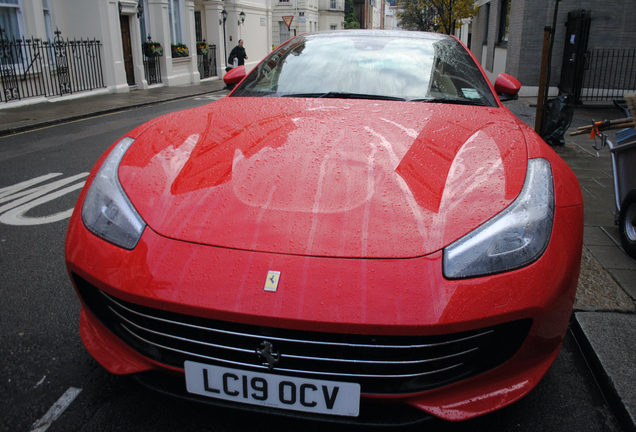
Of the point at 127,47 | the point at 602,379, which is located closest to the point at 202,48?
the point at 127,47

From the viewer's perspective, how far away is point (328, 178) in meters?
1.79

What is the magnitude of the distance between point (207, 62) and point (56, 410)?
23.9m

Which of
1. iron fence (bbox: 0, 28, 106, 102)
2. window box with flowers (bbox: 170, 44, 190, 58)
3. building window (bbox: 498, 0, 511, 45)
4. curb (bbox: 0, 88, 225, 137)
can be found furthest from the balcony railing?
curb (bbox: 0, 88, 225, 137)

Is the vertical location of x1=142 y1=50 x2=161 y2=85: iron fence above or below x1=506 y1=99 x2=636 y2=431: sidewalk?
above

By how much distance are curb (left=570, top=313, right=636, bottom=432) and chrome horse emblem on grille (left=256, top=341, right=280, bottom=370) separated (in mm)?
1294

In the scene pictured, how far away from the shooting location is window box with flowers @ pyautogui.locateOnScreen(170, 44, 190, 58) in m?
20.5

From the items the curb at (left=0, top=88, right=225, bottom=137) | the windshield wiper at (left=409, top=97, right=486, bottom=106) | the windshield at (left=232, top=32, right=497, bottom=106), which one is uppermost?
the windshield at (left=232, top=32, right=497, bottom=106)

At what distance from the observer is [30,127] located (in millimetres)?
9820

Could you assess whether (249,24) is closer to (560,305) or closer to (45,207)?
(45,207)

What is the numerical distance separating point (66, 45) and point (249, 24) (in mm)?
16118

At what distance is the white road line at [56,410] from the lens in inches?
69.6

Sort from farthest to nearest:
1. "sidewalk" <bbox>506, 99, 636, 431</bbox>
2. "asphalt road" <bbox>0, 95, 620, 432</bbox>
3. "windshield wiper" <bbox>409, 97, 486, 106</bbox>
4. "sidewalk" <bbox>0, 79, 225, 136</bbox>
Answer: "sidewalk" <bbox>0, 79, 225, 136</bbox>
"windshield wiper" <bbox>409, 97, 486, 106</bbox>
"sidewalk" <bbox>506, 99, 636, 431</bbox>
"asphalt road" <bbox>0, 95, 620, 432</bbox>

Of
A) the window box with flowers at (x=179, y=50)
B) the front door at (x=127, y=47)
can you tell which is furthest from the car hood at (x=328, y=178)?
the window box with flowers at (x=179, y=50)

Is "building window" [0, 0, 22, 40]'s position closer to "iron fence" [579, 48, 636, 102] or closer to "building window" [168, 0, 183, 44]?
"building window" [168, 0, 183, 44]
